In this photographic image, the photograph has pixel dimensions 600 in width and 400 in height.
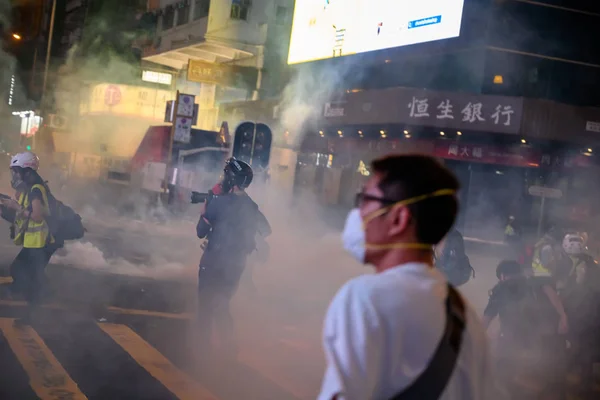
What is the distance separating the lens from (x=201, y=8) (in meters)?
30.2

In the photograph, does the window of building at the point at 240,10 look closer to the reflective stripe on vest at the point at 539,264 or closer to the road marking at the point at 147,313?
the road marking at the point at 147,313

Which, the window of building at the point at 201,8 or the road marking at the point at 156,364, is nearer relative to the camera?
the road marking at the point at 156,364

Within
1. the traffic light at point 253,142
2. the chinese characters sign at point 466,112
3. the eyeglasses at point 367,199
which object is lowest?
the eyeglasses at point 367,199

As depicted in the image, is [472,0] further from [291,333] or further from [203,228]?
[203,228]

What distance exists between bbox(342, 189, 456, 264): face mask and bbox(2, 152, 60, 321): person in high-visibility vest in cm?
510

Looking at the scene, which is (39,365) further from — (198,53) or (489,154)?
(198,53)

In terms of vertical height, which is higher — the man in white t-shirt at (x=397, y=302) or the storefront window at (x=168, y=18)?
the storefront window at (x=168, y=18)

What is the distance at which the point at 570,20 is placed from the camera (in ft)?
67.8

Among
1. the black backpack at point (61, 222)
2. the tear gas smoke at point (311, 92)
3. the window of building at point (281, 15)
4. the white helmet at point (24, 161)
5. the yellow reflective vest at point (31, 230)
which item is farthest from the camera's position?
the window of building at point (281, 15)

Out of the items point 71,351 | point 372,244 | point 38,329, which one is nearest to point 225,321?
point 71,351

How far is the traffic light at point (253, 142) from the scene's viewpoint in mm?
13375

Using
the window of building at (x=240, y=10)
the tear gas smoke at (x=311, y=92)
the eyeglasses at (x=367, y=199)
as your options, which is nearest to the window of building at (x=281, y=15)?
the window of building at (x=240, y=10)

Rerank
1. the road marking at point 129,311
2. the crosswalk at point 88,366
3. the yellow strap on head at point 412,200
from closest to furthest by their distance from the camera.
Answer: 1. the yellow strap on head at point 412,200
2. the crosswalk at point 88,366
3. the road marking at point 129,311

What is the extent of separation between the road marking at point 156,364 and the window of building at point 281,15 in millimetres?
22314
